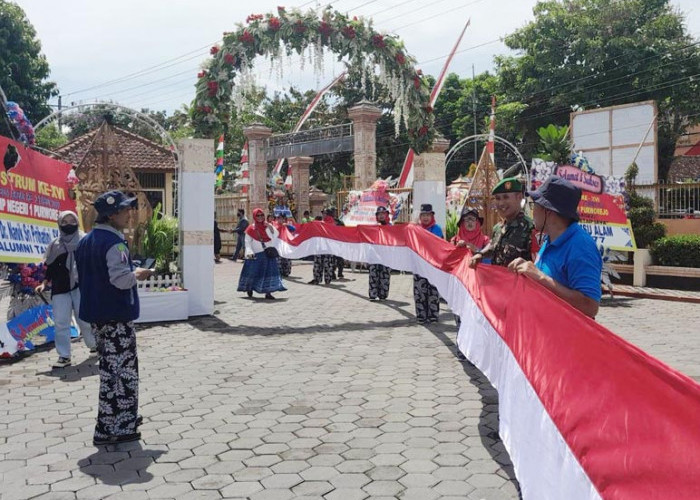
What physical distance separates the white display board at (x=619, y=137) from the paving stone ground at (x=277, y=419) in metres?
10.0

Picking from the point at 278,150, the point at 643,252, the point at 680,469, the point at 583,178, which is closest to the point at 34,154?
the point at 680,469

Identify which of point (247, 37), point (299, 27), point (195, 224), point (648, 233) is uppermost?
point (299, 27)

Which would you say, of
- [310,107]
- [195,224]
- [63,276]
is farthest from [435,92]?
[63,276]

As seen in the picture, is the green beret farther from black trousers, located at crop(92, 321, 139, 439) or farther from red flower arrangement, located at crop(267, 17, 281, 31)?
red flower arrangement, located at crop(267, 17, 281, 31)

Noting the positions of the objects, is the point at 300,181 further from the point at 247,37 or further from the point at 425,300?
the point at 425,300

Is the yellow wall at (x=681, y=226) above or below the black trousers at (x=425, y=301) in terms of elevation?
above

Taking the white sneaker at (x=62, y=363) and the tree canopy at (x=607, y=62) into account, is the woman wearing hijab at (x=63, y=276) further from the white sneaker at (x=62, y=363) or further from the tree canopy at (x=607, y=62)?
the tree canopy at (x=607, y=62)

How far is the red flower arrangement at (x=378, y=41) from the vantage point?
452 inches

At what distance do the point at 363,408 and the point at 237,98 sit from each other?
24.8ft

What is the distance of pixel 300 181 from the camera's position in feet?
88.5

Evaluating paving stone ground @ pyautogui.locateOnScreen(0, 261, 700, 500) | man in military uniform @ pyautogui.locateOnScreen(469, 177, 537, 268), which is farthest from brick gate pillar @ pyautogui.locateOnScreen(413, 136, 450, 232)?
man in military uniform @ pyautogui.locateOnScreen(469, 177, 537, 268)

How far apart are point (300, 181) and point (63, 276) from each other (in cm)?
2010

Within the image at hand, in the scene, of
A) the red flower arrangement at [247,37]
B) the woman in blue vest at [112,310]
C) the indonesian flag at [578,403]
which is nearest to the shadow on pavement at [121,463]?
the woman in blue vest at [112,310]

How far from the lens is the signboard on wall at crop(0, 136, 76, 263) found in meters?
7.42
